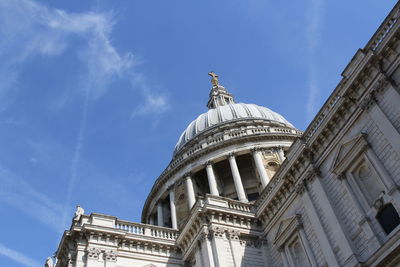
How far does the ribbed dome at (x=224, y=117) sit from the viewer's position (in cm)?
4588

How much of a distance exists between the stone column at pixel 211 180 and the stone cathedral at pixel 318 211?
9821mm

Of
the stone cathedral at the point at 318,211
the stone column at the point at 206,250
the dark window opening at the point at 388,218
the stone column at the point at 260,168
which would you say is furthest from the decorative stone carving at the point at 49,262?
the dark window opening at the point at 388,218

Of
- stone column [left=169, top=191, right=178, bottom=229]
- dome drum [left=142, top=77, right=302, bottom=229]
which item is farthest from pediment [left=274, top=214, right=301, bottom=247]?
stone column [left=169, top=191, right=178, bottom=229]

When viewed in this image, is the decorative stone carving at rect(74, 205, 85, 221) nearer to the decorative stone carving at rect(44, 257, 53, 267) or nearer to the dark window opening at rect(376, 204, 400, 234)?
the decorative stone carving at rect(44, 257, 53, 267)

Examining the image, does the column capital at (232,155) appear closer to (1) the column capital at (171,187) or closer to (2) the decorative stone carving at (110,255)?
(1) the column capital at (171,187)

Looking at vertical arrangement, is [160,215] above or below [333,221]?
above

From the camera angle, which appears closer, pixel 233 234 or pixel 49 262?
pixel 233 234

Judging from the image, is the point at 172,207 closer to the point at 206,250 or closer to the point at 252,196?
the point at 252,196

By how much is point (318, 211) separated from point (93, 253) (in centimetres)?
1120

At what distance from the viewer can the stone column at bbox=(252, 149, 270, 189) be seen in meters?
36.0

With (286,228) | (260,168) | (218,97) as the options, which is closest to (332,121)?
(286,228)

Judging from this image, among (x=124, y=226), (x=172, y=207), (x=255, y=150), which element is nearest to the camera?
(x=124, y=226)

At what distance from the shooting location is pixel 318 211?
20.4m

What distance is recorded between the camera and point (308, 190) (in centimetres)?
2150
